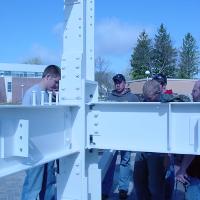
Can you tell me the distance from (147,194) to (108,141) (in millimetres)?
2660

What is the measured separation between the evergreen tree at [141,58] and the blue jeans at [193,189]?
7246 centimetres

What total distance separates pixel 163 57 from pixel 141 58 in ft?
14.8

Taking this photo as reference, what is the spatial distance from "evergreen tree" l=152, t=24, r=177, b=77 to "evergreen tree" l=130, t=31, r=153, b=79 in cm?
159

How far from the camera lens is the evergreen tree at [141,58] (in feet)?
252

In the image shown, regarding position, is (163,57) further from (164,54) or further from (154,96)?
(154,96)

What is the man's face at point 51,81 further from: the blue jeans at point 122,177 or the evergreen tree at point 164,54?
the evergreen tree at point 164,54

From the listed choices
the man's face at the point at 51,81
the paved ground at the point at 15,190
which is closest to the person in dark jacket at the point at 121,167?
the paved ground at the point at 15,190

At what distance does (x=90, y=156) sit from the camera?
323 centimetres

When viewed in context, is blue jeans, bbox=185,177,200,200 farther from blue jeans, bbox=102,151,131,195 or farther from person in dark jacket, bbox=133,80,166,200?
blue jeans, bbox=102,151,131,195

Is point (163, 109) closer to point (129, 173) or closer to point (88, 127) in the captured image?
point (88, 127)

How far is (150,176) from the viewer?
17.0ft

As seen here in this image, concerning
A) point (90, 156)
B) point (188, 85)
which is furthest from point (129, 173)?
point (188, 85)

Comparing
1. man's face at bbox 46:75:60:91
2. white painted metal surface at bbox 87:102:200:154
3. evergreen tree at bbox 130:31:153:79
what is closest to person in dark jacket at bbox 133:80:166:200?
man's face at bbox 46:75:60:91

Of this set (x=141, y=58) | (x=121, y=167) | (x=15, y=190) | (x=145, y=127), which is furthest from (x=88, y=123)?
(x=141, y=58)
